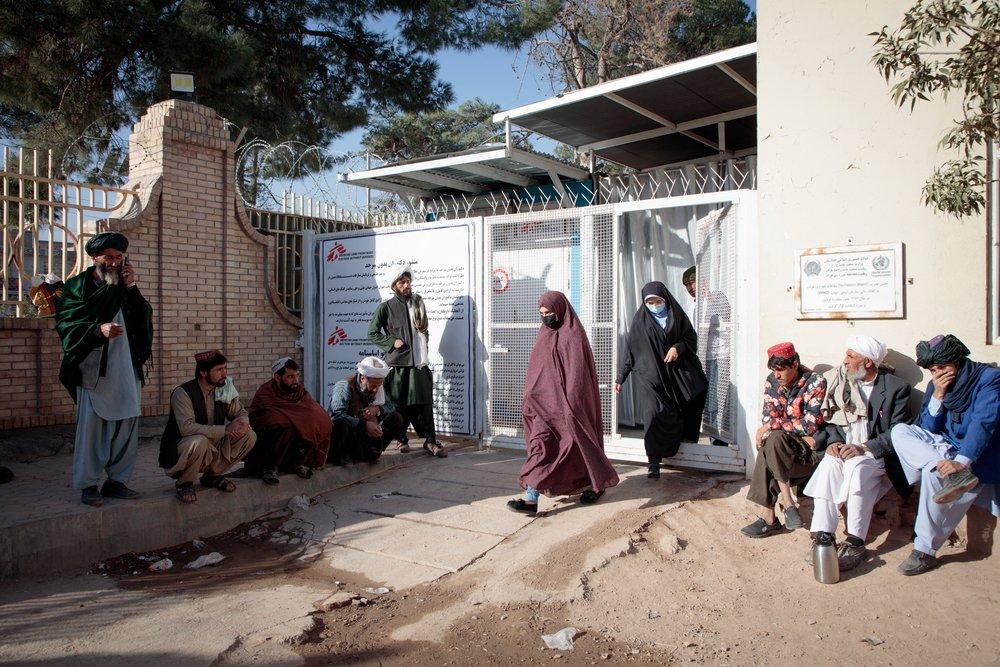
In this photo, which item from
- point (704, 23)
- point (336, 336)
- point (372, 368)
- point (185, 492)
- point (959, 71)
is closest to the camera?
point (959, 71)

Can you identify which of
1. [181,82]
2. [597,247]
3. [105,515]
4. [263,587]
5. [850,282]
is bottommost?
[263,587]

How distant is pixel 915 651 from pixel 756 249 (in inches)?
114

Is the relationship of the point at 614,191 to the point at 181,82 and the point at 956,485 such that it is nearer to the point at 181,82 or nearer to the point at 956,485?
the point at 181,82

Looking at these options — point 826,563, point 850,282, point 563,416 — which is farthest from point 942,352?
point 563,416

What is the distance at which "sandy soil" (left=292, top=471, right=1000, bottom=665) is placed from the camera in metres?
3.19

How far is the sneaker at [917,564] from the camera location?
3744 mm

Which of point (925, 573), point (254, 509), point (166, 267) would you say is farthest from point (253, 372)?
point (925, 573)

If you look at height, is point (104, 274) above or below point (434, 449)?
above

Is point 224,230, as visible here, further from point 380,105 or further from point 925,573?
point 925,573

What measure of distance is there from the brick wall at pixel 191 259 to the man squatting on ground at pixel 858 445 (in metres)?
5.89

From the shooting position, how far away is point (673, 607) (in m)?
3.61

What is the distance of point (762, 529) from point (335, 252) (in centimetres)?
545

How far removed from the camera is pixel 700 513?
186 inches

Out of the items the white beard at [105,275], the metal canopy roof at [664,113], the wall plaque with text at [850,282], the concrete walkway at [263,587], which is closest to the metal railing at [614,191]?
the metal canopy roof at [664,113]
